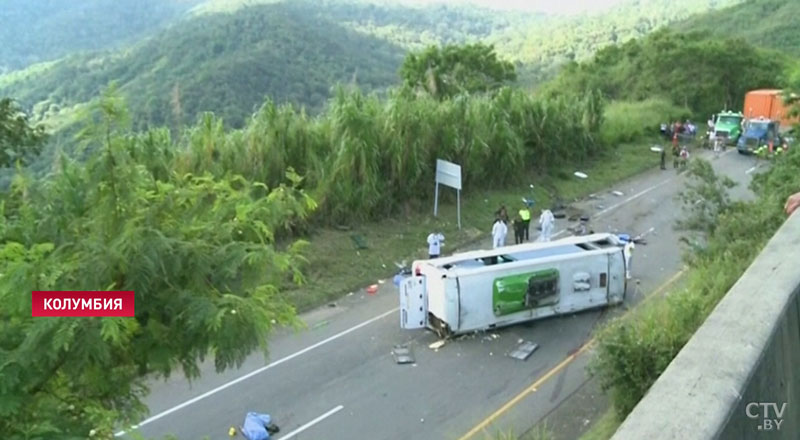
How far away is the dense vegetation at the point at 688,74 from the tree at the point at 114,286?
4290 centimetres

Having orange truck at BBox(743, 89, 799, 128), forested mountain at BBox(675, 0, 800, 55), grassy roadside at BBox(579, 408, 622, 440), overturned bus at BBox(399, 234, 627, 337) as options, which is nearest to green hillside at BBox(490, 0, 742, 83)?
forested mountain at BBox(675, 0, 800, 55)

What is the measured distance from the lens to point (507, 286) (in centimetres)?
1410

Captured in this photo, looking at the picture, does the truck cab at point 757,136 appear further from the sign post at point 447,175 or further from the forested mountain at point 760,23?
the forested mountain at point 760,23

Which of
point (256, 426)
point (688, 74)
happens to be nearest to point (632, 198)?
point (256, 426)

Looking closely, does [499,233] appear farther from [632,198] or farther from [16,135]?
[16,135]

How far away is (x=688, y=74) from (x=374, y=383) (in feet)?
134

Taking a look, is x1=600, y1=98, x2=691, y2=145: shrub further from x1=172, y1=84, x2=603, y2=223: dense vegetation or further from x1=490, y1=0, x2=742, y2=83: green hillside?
x1=490, y1=0, x2=742, y2=83: green hillside

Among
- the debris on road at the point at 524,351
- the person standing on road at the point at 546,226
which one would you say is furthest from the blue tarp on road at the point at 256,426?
the person standing on road at the point at 546,226

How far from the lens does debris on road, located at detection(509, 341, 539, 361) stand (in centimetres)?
1353

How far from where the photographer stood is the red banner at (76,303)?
4.07 metres

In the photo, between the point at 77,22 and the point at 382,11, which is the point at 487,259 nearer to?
the point at 77,22

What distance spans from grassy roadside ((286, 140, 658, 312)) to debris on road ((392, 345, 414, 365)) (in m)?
2.71

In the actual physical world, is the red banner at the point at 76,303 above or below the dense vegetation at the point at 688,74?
above

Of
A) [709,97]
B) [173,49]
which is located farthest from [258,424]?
[173,49]
